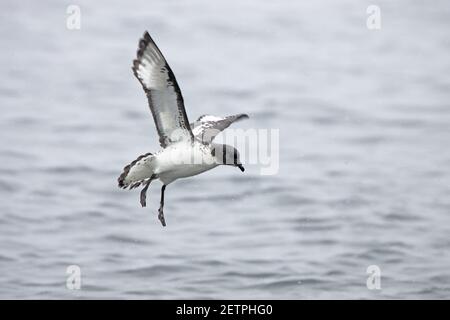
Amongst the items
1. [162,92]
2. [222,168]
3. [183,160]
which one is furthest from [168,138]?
[222,168]

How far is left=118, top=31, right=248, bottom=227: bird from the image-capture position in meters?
10.2

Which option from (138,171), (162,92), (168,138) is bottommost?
(138,171)

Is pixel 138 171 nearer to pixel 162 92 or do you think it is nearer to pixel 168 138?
pixel 168 138

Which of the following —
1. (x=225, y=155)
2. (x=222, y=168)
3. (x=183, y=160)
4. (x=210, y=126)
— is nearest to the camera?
(x=225, y=155)

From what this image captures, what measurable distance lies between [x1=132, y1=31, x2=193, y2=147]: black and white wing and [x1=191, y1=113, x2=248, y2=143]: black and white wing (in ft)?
1.04

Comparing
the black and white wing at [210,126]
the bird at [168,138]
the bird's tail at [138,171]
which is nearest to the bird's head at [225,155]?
the bird at [168,138]

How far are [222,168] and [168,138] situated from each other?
10.8 meters

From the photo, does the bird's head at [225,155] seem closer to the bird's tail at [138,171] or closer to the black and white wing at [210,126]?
the black and white wing at [210,126]

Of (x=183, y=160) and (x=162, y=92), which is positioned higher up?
(x=162, y=92)

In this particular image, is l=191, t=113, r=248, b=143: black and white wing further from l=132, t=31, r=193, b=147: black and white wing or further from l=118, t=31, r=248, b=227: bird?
l=132, t=31, r=193, b=147: black and white wing

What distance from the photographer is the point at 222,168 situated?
2130cm

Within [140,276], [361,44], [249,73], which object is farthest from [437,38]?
[140,276]

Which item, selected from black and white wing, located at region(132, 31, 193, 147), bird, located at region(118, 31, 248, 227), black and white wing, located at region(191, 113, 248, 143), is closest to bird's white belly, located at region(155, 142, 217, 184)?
bird, located at region(118, 31, 248, 227)

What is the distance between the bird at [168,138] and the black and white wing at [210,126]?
3cm
